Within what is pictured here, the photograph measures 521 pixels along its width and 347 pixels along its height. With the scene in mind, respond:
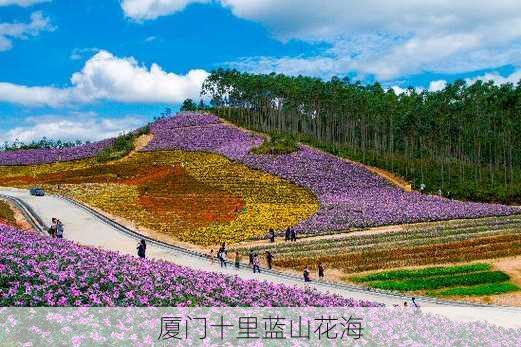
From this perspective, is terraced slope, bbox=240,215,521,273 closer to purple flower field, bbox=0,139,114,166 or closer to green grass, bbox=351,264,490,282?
green grass, bbox=351,264,490,282

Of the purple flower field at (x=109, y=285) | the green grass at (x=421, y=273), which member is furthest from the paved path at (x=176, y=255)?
the purple flower field at (x=109, y=285)

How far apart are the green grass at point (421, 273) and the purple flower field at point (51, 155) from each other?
81504 mm

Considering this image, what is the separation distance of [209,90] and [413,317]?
441 feet

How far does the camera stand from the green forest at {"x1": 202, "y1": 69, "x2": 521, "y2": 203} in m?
86.5

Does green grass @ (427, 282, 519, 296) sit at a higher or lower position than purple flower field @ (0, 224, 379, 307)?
lower

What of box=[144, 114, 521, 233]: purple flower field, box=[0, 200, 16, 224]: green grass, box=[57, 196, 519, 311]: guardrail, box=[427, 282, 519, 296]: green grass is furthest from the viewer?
box=[144, 114, 521, 233]: purple flower field

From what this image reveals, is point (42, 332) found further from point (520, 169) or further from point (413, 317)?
point (520, 169)

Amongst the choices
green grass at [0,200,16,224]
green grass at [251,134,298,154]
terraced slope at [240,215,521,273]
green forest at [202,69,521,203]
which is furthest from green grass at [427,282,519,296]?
green grass at [251,134,298,154]

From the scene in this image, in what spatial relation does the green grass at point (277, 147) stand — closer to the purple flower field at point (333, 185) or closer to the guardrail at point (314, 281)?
the purple flower field at point (333, 185)

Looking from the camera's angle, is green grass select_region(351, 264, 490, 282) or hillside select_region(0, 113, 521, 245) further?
hillside select_region(0, 113, 521, 245)

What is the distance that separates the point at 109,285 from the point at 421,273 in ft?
88.3

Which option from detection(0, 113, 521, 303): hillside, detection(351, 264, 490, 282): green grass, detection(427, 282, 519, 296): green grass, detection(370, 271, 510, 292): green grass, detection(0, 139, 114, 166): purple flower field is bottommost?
detection(427, 282, 519, 296): green grass

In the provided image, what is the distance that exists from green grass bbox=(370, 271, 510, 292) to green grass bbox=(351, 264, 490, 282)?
2.64 ft

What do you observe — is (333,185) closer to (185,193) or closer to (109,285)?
(185,193)
